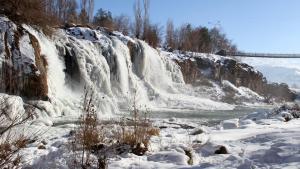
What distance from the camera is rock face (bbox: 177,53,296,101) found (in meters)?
40.8

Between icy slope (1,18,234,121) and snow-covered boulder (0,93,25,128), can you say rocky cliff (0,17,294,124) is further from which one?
snow-covered boulder (0,93,25,128)

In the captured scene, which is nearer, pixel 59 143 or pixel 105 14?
pixel 59 143

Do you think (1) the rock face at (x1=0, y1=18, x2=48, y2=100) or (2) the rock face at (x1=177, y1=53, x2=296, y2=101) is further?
(2) the rock face at (x1=177, y1=53, x2=296, y2=101)

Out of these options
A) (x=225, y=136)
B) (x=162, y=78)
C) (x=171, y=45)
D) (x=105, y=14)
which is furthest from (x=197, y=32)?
(x=225, y=136)

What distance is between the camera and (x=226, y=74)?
4769 centimetres

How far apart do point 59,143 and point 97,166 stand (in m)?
1.70

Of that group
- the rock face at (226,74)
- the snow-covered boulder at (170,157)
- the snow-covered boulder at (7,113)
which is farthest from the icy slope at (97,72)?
the rock face at (226,74)

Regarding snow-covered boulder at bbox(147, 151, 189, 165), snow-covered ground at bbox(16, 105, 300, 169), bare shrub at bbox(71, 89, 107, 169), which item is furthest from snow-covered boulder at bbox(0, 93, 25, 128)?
snow-covered boulder at bbox(147, 151, 189, 165)

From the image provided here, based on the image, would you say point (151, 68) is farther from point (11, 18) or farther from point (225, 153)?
point (225, 153)

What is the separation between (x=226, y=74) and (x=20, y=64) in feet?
113

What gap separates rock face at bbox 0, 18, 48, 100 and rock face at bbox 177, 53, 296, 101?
24027 mm

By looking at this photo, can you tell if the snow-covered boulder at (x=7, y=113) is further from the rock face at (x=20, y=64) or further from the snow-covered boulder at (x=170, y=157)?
the rock face at (x=20, y=64)

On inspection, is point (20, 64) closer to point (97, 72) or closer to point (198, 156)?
point (97, 72)

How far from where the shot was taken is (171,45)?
5441 cm
